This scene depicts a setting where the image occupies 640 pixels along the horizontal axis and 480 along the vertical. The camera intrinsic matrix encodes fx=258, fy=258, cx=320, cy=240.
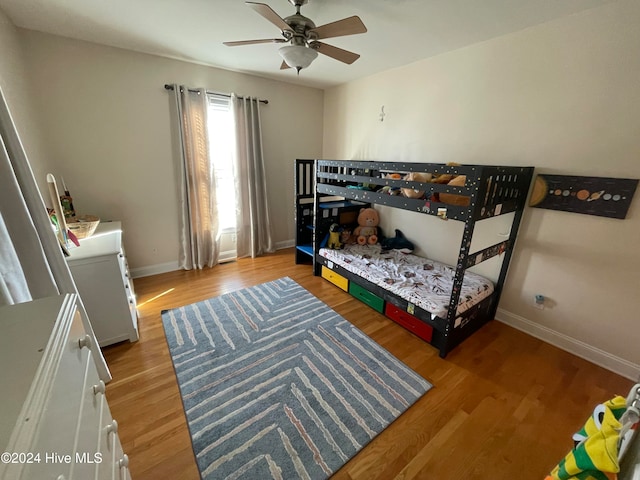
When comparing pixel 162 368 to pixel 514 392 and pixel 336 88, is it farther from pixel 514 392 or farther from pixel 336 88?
pixel 336 88

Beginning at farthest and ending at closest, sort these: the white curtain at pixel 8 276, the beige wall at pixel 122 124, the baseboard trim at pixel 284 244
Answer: the baseboard trim at pixel 284 244, the beige wall at pixel 122 124, the white curtain at pixel 8 276

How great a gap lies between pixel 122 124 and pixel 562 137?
155 inches

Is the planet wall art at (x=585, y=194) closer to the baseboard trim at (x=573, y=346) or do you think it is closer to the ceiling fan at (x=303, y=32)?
the baseboard trim at (x=573, y=346)

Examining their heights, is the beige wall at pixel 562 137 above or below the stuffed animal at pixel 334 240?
above

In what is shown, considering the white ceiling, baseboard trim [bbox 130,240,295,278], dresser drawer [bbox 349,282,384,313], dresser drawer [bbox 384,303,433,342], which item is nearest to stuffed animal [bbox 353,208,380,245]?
dresser drawer [bbox 349,282,384,313]

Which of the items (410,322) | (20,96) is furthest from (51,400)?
(20,96)

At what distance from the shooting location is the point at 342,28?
1.51 metres

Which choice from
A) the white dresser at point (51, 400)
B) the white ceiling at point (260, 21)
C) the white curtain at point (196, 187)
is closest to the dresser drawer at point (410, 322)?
the white dresser at point (51, 400)

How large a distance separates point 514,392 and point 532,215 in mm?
1371

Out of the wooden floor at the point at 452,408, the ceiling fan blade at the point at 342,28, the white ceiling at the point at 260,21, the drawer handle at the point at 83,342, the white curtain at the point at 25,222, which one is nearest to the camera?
the drawer handle at the point at 83,342

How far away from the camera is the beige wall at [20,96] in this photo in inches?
69.7

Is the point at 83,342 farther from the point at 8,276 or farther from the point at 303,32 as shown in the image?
the point at 303,32

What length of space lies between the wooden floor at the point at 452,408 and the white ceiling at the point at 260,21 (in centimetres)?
239

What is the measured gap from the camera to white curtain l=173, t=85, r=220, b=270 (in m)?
2.90
